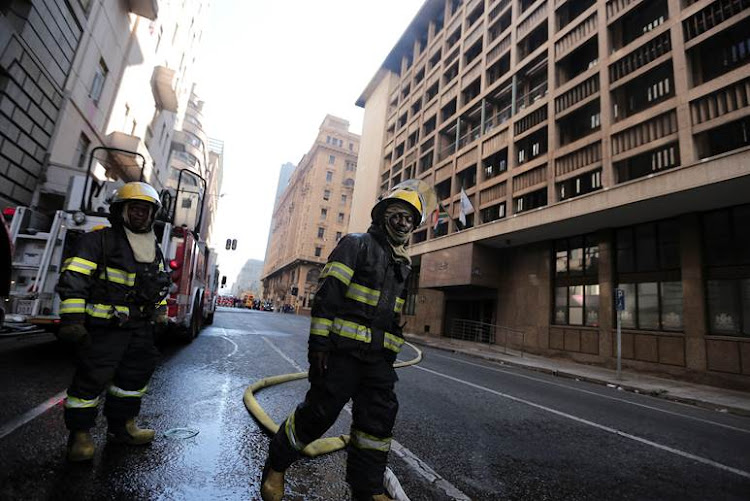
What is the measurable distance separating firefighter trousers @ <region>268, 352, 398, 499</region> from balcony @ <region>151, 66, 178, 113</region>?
23.8m

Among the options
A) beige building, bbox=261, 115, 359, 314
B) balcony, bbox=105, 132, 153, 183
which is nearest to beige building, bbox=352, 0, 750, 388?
balcony, bbox=105, 132, 153, 183

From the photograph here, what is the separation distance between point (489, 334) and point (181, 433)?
20.0 meters

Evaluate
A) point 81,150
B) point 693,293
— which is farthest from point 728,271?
point 81,150

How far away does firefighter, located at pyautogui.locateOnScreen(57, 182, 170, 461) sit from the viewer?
2.59m

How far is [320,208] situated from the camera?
213 ft

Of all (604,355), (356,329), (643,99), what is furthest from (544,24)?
(356,329)

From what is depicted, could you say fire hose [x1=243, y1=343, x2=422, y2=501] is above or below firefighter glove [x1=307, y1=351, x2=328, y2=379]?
below

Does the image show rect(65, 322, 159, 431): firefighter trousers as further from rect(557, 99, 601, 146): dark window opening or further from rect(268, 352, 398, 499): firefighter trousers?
rect(557, 99, 601, 146): dark window opening

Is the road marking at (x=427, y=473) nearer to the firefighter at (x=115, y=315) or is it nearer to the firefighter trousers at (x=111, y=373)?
the firefighter at (x=115, y=315)

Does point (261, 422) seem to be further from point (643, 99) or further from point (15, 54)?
point (643, 99)

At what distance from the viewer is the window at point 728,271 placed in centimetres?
1167

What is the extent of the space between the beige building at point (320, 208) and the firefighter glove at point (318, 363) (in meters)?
54.9

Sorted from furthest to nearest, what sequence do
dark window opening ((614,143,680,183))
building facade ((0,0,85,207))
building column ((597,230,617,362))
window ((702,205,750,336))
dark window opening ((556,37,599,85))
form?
dark window opening ((556,37,599,85))
building column ((597,230,617,362))
dark window opening ((614,143,680,183))
window ((702,205,750,336))
building facade ((0,0,85,207))

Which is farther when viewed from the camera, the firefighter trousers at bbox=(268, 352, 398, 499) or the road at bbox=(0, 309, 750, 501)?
the road at bbox=(0, 309, 750, 501)
